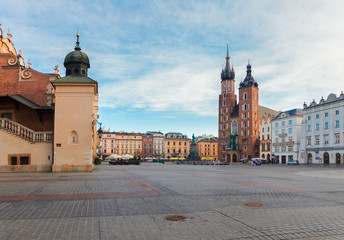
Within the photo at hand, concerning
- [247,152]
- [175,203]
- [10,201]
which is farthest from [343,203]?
[247,152]

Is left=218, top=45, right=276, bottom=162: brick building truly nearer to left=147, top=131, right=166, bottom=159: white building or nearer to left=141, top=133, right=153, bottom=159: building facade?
left=147, top=131, right=166, bottom=159: white building

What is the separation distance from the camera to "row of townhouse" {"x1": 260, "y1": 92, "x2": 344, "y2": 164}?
57.7m

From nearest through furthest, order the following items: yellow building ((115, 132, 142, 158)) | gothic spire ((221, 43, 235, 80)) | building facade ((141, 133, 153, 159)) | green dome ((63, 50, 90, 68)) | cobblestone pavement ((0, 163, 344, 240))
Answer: cobblestone pavement ((0, 163, 344, 240)) → green dome ((63, 50, 90, 68)) → gothic spire ((221, 43, 235, 80)) → yellow building ((115, 132, 142, 158)) → building facade ((141, 133, 153, 159))

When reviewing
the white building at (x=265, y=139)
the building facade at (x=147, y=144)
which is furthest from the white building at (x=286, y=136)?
the building facade at (x=147, y=144)

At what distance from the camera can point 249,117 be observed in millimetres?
97250

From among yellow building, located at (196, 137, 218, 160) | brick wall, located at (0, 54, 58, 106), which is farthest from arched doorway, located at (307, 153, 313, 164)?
yellow building, located at (196, 137, 218, 160)

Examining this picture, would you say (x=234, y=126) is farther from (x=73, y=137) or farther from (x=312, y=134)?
(x=73, y=137)

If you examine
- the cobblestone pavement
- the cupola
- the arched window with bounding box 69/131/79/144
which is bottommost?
the cobblestone pavement

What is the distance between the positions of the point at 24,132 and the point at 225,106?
3681 inches

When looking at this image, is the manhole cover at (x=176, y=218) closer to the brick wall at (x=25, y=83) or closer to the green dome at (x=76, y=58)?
the green dome at (x=76, y=58)

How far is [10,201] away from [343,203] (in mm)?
11005

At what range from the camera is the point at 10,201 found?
9.05m

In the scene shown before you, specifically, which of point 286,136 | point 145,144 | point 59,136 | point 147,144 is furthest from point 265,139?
point 59,136

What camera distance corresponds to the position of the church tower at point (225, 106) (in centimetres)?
10744
